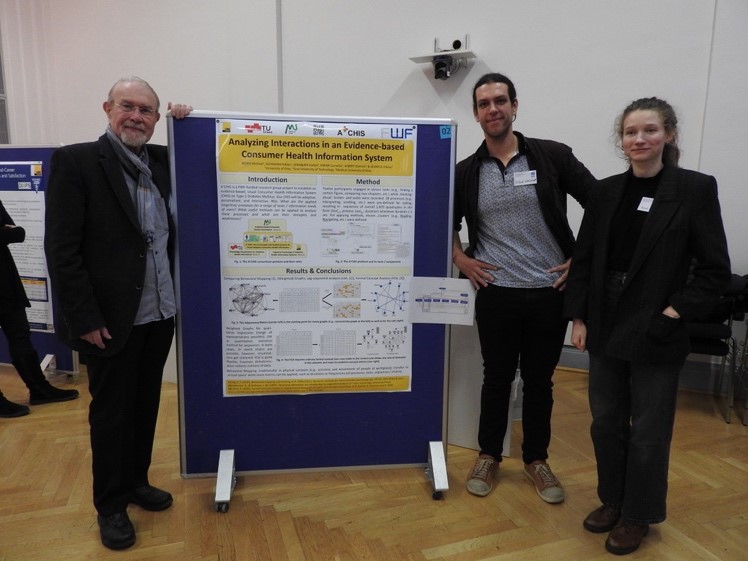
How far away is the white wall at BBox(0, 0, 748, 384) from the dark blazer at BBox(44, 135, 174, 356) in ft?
9.91

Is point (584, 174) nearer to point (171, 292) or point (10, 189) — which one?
point (171, 292)

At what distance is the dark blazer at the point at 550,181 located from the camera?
2.11 meters

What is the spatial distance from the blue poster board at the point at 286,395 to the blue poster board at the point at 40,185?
195 centimetres

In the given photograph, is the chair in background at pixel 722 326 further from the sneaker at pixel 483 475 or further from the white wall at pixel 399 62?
the sneaker at pixel 483 475

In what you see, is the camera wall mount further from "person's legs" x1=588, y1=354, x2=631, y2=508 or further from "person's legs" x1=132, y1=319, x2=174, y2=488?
"person's legs" x1=132, y1=319, x2=174, y2=488

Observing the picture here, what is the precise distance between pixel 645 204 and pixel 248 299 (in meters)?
1.52

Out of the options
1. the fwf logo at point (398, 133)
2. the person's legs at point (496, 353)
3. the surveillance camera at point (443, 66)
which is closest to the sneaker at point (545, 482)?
the person's legs at point (496, 353)

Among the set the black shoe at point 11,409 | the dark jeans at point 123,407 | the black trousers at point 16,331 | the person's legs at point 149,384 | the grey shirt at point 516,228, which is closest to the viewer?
the dark jeans at point 123,407

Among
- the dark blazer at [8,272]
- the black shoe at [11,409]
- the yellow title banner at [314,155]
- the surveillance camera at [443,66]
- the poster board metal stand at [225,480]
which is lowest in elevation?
the black shoe at [11,409]

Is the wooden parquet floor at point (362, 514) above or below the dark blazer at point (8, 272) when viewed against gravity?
below

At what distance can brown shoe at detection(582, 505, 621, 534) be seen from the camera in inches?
80.8

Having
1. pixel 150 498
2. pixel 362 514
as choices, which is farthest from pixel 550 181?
pixel 150 498

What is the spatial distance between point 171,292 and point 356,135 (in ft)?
3.12

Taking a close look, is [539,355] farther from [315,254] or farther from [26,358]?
[26,358]
